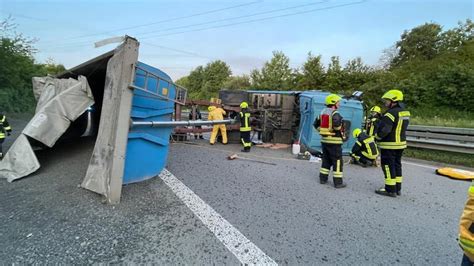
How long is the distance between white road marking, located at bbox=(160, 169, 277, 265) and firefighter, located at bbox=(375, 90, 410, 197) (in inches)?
105

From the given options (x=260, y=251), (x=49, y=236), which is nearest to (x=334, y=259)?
(x=260, y=251)

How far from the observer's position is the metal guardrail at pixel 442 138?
618cm

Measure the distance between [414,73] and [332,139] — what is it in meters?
14.2

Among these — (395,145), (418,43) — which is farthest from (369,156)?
(418,43)

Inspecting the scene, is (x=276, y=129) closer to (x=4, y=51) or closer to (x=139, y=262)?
(x=139, y=262)

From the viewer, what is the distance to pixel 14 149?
3307 millimetres

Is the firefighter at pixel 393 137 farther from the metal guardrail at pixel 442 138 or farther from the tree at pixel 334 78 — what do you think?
the tree at pixel 334 78

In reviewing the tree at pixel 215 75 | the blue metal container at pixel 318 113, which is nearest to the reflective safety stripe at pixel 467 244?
the blue metal container at pixel 318 113

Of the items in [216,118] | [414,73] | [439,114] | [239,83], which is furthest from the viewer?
[239,83]

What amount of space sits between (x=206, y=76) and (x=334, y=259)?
138 ft

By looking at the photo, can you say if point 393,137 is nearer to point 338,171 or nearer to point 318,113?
point 338,171

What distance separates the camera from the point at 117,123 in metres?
2.76

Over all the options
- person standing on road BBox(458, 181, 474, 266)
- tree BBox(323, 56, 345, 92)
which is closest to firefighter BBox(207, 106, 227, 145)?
person standing on road BBox(458, 181, 474, 266)

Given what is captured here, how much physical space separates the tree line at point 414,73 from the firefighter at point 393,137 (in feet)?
35.8
